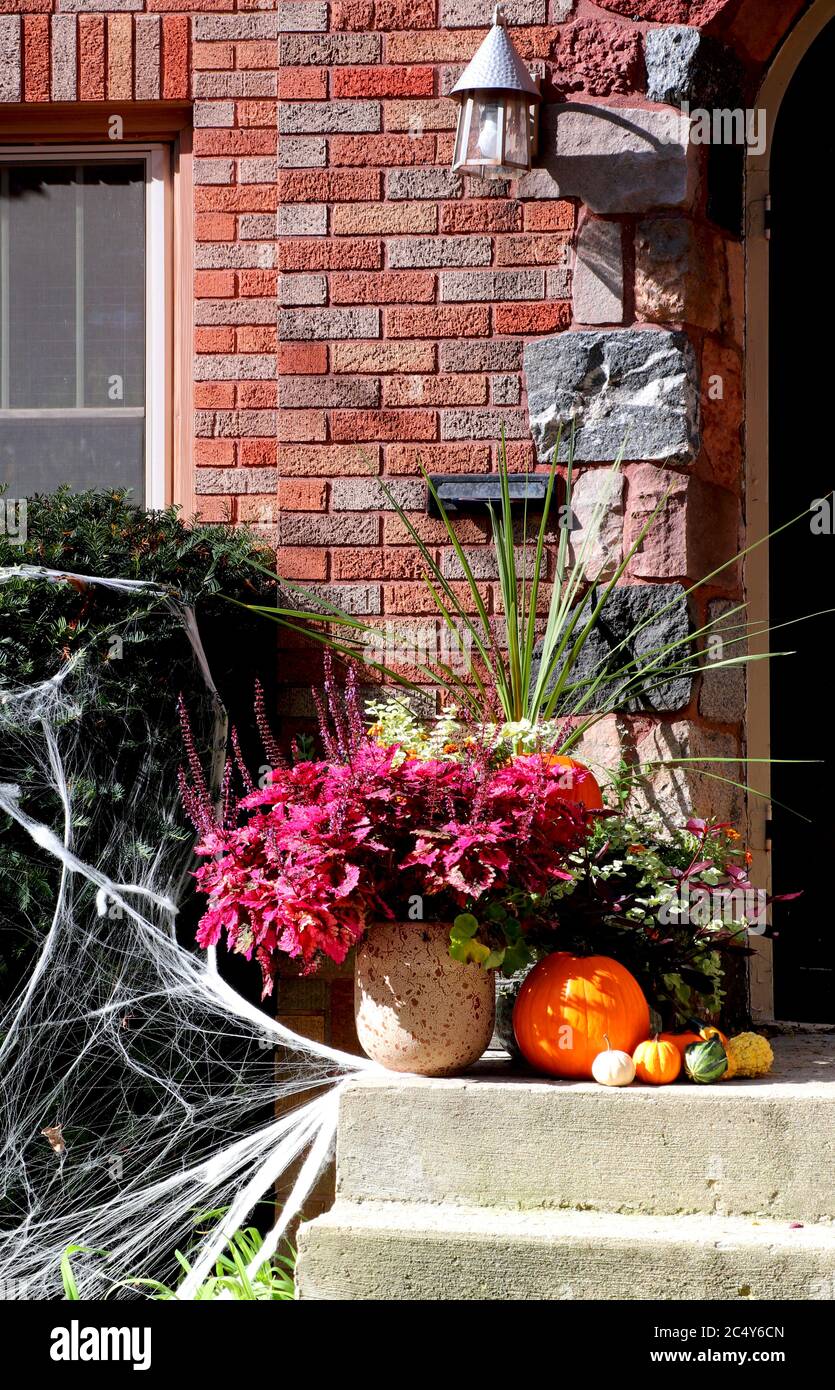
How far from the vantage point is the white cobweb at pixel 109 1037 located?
314 centimetres

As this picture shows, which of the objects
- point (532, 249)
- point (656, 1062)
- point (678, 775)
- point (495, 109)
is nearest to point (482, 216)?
point (532, 249)

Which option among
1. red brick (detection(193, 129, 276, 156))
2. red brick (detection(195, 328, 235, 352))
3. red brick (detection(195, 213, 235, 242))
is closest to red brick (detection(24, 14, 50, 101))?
red brick (detection(193, 129, 276, 156))

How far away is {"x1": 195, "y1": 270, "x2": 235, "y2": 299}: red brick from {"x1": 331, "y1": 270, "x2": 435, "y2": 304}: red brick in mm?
358

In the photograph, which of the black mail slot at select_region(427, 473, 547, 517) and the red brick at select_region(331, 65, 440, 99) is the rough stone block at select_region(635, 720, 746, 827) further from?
the red brick at select_region(331, 65, 440, 99)

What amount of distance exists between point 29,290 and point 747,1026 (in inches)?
110

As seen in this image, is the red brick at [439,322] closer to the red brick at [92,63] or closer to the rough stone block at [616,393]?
the rough stone block at [616,393]

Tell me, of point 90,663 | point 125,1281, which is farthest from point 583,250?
point 125,1281

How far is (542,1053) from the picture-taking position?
2836mm

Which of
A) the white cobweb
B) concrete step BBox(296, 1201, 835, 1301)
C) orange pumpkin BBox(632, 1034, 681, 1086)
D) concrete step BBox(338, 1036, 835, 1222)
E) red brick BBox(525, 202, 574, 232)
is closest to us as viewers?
concrete step BBox(296, 1201, 835, 1301)

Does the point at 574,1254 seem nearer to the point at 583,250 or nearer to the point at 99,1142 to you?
the point at 99,1142

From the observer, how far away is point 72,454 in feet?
13.3

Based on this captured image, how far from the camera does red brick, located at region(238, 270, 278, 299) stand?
389 centimetres

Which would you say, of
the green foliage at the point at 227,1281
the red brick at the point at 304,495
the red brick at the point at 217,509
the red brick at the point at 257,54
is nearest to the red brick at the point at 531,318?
the red brick at the point at 304,495

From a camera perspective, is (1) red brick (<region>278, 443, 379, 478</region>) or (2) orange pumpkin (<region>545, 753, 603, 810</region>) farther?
(1) red brick (<region>278, 443, 379, 478</region>)
